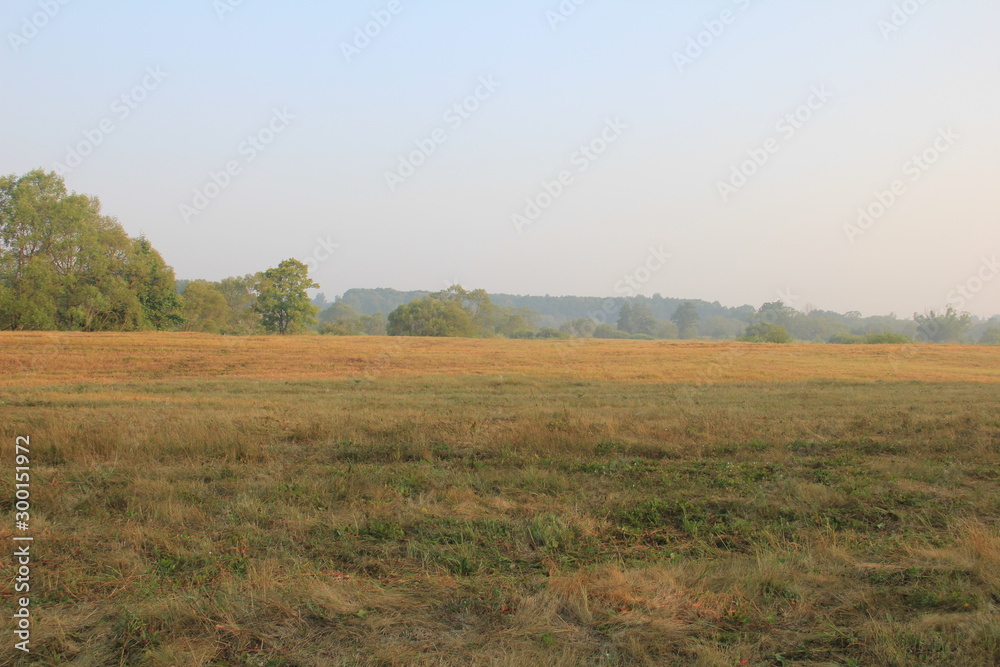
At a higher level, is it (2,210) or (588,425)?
(2,210)

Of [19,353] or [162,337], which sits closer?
[19,353]

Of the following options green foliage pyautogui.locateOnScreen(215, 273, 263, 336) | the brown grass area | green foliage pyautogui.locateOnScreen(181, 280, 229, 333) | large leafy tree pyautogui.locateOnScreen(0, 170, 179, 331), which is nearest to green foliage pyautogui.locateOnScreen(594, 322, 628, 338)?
green foliage pyautogui.locateOnScreen(215, 273, 263, 336)

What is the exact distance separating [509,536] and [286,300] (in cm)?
7270

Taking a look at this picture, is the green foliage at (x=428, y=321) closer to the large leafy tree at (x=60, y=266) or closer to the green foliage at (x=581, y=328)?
the large leafy tree at (x=60, y=266)

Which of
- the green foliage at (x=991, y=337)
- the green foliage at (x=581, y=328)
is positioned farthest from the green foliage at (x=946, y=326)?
the green foliage at (x=581, y=328)

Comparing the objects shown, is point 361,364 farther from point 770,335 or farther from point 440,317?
point 770,335

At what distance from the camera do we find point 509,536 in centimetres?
605

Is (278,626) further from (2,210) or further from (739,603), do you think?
(2,210)

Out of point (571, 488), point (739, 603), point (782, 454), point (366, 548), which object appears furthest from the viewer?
point (782, 454)

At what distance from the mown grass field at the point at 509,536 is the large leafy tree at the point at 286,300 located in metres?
61.6

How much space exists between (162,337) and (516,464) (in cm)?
4462

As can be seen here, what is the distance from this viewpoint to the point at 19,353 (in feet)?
104

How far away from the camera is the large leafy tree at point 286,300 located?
241 feet

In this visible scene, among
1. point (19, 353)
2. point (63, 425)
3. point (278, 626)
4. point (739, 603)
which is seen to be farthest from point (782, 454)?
point (19, 353)
